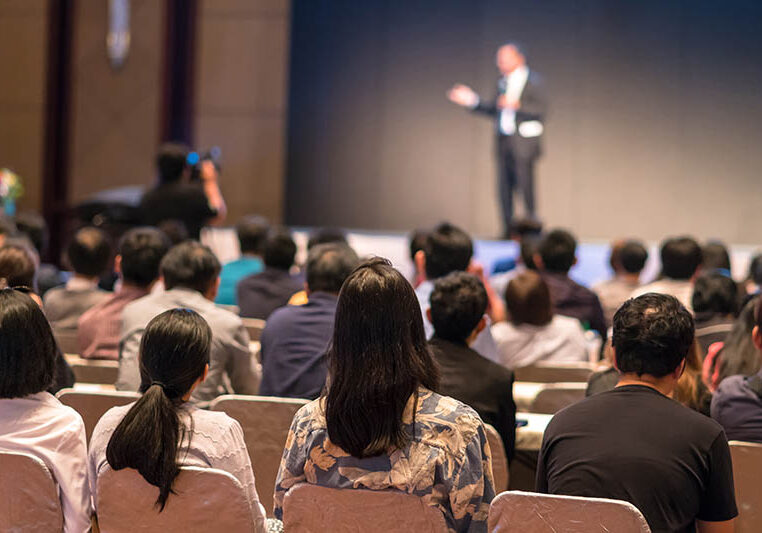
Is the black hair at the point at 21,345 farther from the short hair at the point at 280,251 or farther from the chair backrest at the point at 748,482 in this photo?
the short hair at the point at 280,251

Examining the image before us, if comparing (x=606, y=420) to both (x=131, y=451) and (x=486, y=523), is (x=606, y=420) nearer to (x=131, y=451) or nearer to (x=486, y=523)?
(x=486, y=523)

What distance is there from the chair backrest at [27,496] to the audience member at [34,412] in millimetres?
48

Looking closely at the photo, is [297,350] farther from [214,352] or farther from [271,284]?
[271,284]

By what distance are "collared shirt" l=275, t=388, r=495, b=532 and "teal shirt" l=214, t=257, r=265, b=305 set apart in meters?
3.53

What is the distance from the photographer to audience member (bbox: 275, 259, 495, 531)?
6.67 feet

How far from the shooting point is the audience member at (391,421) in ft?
6.67

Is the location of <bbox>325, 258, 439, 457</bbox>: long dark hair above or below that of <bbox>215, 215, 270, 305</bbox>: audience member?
above

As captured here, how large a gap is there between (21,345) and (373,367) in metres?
0.90

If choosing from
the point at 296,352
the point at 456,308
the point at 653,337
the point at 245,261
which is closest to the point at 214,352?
the point at 296,352

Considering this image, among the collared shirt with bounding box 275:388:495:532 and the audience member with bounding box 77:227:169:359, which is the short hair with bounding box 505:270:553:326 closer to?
the audience member with bounding box 77:227:169:359

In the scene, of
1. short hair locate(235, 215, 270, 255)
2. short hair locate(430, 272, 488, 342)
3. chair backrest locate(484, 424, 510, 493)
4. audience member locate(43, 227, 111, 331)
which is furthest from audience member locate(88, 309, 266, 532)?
short hair locate(235, 215, 270, 255)

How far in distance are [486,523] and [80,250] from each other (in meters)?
2.95

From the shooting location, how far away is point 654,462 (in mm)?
2064

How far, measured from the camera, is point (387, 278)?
206cm
